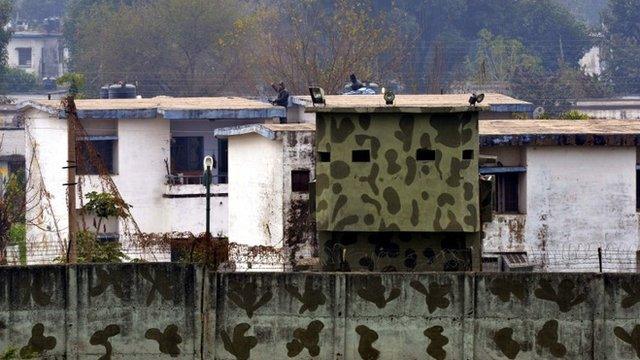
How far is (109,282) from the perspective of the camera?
22969 mm

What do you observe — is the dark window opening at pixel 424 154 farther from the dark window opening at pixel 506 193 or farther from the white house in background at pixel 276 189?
the white house in background at pixel 276 189

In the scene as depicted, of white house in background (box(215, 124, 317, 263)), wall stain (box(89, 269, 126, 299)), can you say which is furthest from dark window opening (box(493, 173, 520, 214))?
wall stain (box(89, 269, 126, 299))

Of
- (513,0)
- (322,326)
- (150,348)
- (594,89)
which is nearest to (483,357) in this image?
(322,326)

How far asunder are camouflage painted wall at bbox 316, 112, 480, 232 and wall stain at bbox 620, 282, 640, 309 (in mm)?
3349

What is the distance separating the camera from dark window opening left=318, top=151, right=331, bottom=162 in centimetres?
2606

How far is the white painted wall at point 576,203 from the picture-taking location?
3366cm

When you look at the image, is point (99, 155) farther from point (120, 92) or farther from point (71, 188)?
point (120, 92)

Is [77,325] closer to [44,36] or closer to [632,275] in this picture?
[632,275]

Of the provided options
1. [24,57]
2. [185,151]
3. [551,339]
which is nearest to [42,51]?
[24,57]

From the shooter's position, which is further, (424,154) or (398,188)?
(424,154)

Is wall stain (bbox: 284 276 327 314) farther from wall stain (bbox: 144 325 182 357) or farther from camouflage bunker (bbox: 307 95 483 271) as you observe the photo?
camouflage bunker (bbox: 307 95 483 271)

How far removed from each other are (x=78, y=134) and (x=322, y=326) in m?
18.8

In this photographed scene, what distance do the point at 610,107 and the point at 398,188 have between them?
54277 mm

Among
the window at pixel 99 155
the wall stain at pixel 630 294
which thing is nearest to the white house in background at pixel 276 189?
the window at pixel 99 155
